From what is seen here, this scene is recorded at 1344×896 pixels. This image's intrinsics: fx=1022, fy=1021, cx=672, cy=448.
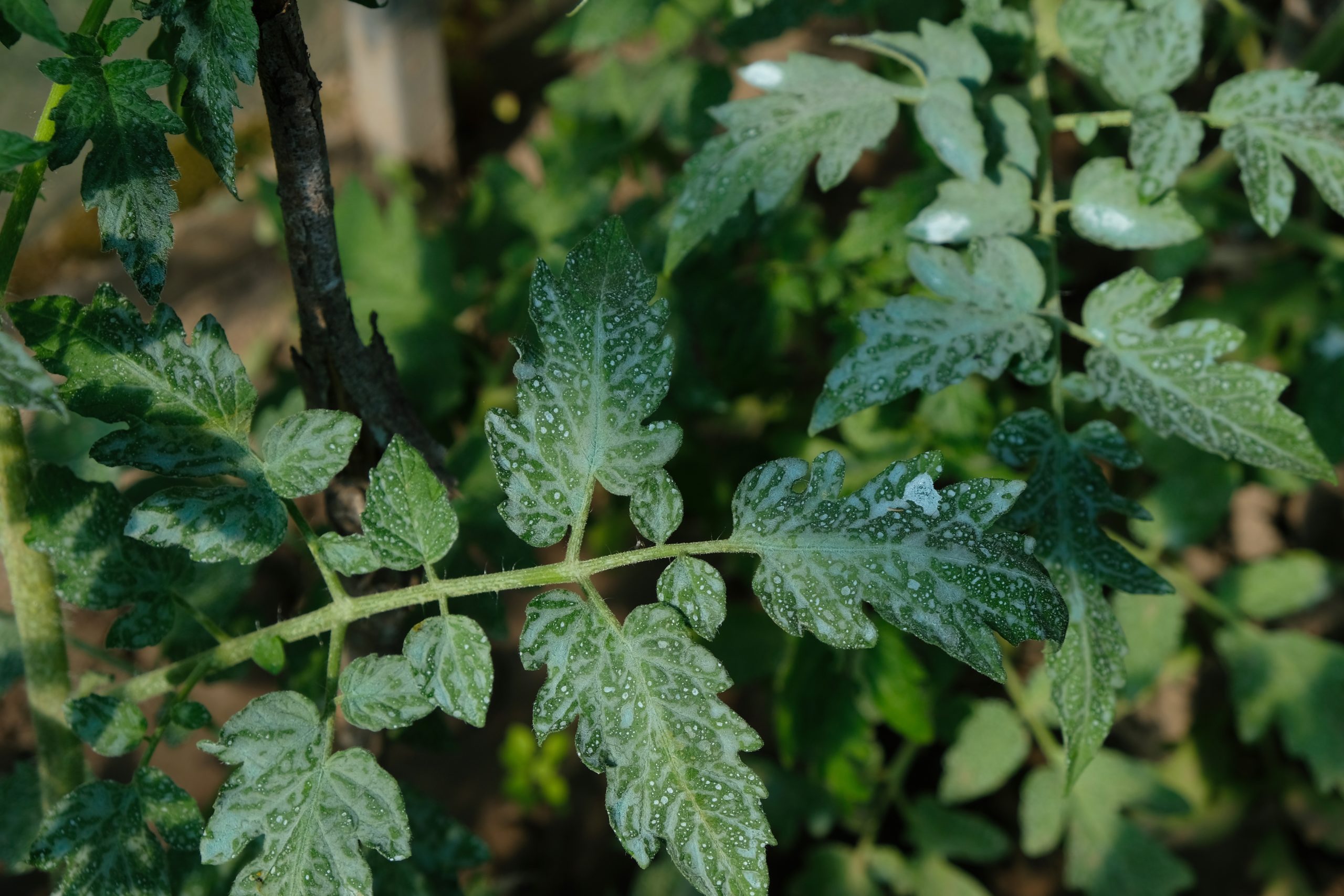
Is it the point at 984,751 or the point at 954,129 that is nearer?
the point at 954,129

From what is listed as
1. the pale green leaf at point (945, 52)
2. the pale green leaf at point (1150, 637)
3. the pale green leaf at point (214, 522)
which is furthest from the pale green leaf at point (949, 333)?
the pale green leaf at point (1150, 637)

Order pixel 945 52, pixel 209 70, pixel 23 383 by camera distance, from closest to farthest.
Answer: pixel 23 383, pixel 209 70, pixel 945 52

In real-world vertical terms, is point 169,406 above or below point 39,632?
above

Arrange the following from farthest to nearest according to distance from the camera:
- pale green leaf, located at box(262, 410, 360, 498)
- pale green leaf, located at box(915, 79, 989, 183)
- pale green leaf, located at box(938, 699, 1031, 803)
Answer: pale green leaf, located at box(938, 699, 1031, 803), pale green leaf, located at box(915, 79, 989, 183), pale green leaf, located at box(262, 410, 360, 498)

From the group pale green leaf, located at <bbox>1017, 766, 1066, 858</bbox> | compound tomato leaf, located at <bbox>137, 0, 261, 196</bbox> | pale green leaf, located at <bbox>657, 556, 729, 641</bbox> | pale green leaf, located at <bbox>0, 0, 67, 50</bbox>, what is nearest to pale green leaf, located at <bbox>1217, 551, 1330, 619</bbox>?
pale green leaf, located at <bbox>1017, 766, 1066, 858</bbox>

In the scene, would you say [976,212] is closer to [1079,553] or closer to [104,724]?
[1079,553]

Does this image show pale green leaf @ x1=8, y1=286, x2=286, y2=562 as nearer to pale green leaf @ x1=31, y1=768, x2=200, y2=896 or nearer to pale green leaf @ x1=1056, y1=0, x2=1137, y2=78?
pale green leaf @ x1=31, y1=768, x2=200, y2=896

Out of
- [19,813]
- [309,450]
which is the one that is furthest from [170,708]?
[19,813]
